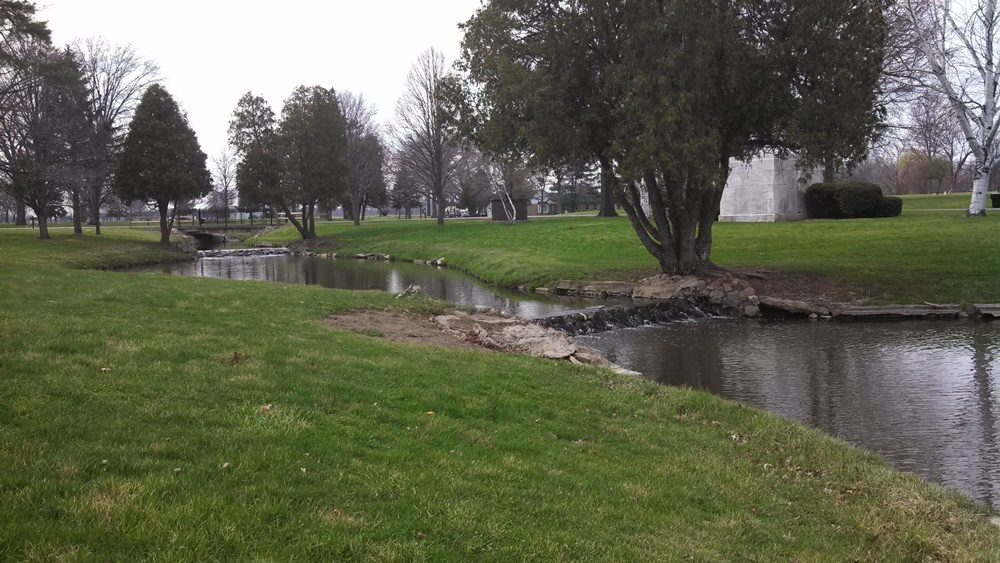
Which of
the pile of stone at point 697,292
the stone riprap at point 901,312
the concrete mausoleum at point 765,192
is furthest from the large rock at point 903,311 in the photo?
the concrete mausoleum at point 765,192

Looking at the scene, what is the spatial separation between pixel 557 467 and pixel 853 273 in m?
19.8

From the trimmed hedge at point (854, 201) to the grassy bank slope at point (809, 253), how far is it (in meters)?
2.46

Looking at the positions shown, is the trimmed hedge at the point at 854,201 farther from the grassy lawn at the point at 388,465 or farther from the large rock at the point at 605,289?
the grassy lawn at the point at 388,465

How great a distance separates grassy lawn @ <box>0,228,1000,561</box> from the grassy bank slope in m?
15.3

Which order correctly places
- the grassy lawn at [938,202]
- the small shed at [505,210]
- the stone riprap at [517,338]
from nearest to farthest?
1. the stone riprap at [517,338]
2. the grassy lawn at [938,202]
3. the small shed at [505,210]

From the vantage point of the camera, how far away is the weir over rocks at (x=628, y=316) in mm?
18281

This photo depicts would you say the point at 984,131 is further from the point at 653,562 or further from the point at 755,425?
the point at 653,562

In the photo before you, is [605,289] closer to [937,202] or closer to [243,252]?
[937,202]

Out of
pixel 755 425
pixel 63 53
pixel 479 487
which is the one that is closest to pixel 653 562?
pixel 479 487

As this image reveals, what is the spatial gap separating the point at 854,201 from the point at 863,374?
87.9 feet

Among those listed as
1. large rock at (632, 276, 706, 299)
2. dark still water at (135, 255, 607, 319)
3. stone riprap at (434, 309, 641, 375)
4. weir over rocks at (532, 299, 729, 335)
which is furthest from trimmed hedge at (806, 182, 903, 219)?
stone riprap at (434, 309, 641, 375)

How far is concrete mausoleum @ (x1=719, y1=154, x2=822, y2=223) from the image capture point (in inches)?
1502

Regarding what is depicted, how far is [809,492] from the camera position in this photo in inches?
263

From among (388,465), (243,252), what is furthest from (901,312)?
(243,252)
